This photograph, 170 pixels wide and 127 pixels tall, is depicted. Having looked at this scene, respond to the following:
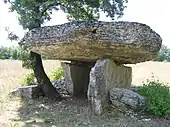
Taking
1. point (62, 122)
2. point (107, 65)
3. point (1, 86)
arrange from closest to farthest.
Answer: point (62, 122)
point (107, 65)
point (1, 86)

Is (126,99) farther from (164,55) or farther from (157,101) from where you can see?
(164,55)

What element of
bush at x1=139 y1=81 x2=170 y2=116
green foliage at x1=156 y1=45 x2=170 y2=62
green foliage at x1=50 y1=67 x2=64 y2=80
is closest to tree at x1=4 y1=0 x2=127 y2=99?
bush at x1=139 y1=81 x2=170 y2=116

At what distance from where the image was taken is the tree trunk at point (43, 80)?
12.4 meters

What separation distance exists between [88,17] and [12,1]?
2.82 m

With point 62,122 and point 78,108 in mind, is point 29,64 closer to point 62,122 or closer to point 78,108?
point 78,108

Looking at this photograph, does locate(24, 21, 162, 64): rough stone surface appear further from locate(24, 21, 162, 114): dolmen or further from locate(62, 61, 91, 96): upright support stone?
locate(62, 61, 91, 96): upright support stone

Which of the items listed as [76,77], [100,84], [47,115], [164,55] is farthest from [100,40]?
[164,55]

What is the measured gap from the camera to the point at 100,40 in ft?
32.5

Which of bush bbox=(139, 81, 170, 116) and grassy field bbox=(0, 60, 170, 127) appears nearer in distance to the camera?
grassy field bbox=(0, 60, 170, 127)

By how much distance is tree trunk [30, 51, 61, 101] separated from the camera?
12422 mm

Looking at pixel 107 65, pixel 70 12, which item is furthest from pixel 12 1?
pixel 107 65

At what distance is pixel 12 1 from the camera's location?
39.4ft

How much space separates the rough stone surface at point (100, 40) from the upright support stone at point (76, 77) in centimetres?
197

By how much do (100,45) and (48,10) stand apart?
3.17 metres
